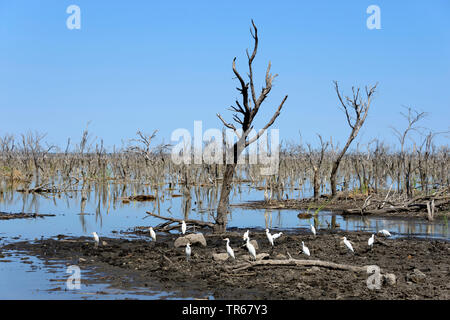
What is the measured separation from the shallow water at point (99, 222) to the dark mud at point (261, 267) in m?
0.63

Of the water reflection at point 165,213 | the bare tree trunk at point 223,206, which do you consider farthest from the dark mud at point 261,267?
the water reflection at point 165,213

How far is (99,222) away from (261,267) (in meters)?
9.43

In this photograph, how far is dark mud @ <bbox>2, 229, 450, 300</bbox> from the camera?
832cm

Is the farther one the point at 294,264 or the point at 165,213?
the point at 165,213

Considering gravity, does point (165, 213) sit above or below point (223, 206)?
below

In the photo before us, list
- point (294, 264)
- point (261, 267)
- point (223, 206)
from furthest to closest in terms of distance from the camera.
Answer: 1. point (223, 206)
2. point (261, 267)
3. point (294, 264)

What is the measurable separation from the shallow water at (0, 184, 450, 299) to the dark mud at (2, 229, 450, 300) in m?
0.63

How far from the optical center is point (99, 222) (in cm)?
1788

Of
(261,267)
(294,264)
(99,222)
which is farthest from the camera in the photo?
(99,222)

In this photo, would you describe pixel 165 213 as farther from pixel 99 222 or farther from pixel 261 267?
pixel 261 267

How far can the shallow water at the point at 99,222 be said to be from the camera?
870cm

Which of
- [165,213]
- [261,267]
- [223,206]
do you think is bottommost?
[261,267]

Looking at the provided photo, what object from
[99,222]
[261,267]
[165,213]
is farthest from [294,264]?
[165,213]

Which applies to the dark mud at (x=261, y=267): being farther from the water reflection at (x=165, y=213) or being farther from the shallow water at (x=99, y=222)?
the water reflection at (x=165, y=213)
